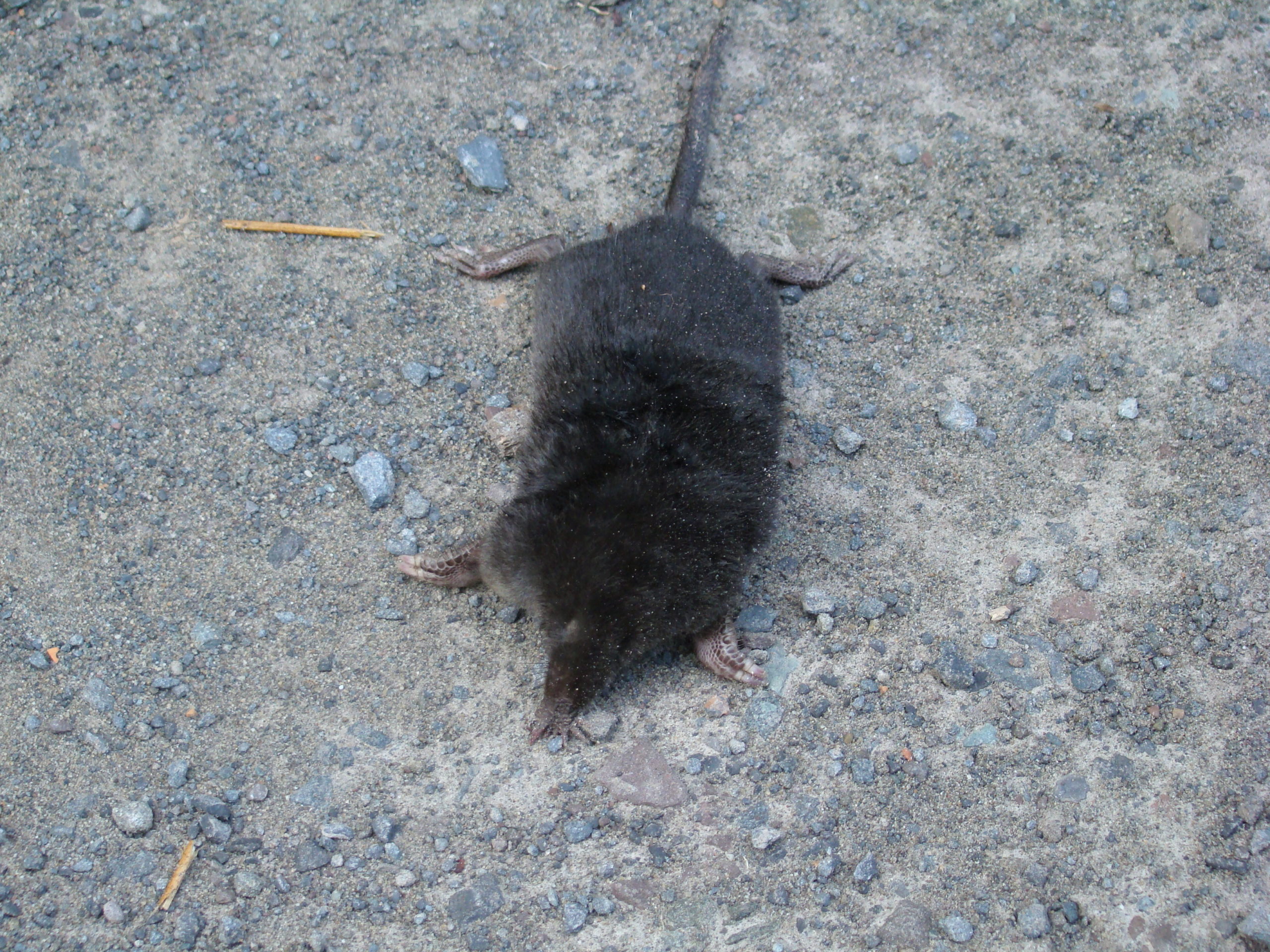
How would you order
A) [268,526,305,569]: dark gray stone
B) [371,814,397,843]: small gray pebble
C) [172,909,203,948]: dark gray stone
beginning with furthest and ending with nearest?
[268,526,305,569]: dark gray stone → [371,814,397,843]: small gray pebble → [172,909,203,948]: dark gray stone

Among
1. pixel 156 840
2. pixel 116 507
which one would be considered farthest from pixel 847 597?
pixel 116 507

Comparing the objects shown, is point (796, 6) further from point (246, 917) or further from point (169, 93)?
point (246, 917)

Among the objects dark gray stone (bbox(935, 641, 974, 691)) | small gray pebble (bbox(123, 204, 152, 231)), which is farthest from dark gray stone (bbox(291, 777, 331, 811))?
small gray pebble (bbox(123, 204, 152, 231))

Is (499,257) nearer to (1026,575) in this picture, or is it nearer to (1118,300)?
(1026,575)

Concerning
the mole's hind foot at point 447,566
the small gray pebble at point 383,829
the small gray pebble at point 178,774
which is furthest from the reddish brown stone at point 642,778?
the small gray pebble at point 178,774

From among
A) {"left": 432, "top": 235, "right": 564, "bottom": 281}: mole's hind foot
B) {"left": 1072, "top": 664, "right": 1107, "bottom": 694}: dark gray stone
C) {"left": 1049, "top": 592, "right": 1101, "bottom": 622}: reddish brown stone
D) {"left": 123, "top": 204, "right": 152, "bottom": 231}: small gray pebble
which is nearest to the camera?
{"left": 1072, "top": 664, "right": 1107, "bottom": 694}: dark gray stone

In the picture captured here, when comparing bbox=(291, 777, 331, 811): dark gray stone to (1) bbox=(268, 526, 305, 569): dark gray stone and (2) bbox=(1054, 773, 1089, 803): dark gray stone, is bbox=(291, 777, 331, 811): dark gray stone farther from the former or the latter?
(2) bbox=(1054, 773, 1089, 803): dark gray stone
